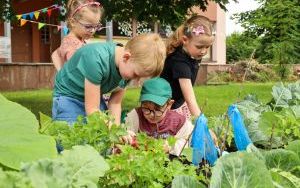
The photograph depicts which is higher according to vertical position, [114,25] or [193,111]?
[114,25]

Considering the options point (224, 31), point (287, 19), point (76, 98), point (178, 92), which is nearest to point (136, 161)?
point (76, 98)

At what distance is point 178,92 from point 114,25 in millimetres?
17388

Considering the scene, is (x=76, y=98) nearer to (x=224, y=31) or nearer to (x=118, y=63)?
(x=118, y=63)

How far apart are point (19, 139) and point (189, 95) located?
2.60m

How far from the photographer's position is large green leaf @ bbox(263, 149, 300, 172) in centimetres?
153

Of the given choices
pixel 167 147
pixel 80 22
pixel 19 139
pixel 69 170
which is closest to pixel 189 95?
pixel 80 22

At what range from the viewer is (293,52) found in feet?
53.9

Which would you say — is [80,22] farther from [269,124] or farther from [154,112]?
[269,124]

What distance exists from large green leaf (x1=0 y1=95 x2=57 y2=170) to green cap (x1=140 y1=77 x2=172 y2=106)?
1801 mm

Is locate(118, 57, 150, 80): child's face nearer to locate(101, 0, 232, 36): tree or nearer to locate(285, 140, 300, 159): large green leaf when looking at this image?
locate(285, 140, 300, 159): large green leaf

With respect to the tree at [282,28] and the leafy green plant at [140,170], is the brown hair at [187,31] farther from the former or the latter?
the tree at [282,28]

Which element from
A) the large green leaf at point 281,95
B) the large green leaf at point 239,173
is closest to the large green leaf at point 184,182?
the large green leaf at point 239,173

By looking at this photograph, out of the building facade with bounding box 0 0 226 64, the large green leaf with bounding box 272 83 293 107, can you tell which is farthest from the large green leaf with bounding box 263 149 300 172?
the building facade with bounding box 0 0 226 64

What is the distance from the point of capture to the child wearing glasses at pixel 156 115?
2824mm
